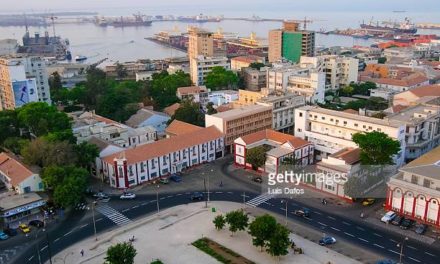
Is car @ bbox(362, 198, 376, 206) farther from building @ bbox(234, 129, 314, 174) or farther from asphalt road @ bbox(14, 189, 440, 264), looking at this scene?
building @ bbox(234, 129, 314, 174)

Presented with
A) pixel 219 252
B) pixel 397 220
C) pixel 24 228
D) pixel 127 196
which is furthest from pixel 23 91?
pixel 397 220

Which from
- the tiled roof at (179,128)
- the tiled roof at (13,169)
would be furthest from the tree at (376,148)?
the tiled roof at (13,169)

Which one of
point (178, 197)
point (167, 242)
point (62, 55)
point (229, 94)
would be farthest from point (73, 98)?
point (62, 55)

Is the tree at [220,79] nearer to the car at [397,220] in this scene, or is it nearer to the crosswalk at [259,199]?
the crosswalk at [259,199]

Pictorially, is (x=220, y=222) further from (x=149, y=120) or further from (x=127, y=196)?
(x=149, y=120)

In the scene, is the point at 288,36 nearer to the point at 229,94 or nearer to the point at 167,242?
the point at 229,94
